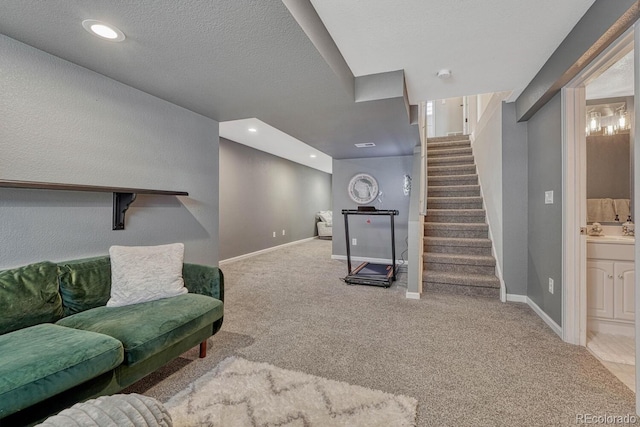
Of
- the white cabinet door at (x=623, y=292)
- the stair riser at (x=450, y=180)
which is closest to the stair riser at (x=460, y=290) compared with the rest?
the white cabinet door at (x=623, y=292)

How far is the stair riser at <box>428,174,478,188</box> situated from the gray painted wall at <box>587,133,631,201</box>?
175 cm

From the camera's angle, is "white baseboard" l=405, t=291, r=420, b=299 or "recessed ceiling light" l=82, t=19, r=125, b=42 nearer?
"recessed ceiling light" l=82, t=19, r=125, b=42

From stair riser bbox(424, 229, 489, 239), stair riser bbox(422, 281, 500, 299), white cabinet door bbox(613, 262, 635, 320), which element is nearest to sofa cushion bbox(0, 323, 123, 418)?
stair riser bbox(422, 281, 500, 299)

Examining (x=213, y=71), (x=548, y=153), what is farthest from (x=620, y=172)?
(x=213, y=71)

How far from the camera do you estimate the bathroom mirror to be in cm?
263

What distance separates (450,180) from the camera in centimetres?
469

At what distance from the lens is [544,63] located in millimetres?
2242

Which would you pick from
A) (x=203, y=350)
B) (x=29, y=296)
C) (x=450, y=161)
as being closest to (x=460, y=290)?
(x=450, y=161)

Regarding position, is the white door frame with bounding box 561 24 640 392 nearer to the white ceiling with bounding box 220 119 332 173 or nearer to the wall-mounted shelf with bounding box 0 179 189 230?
the wall-mounted shelf with bounding box 0 179 189 230

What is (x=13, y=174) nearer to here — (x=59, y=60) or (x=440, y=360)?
(x=59, y=60)

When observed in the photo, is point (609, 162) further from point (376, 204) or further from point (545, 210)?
point (376, 204)

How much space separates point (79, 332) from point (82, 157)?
1215mm

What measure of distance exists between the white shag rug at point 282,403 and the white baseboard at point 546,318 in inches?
63.5

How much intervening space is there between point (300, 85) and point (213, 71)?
63 cm
